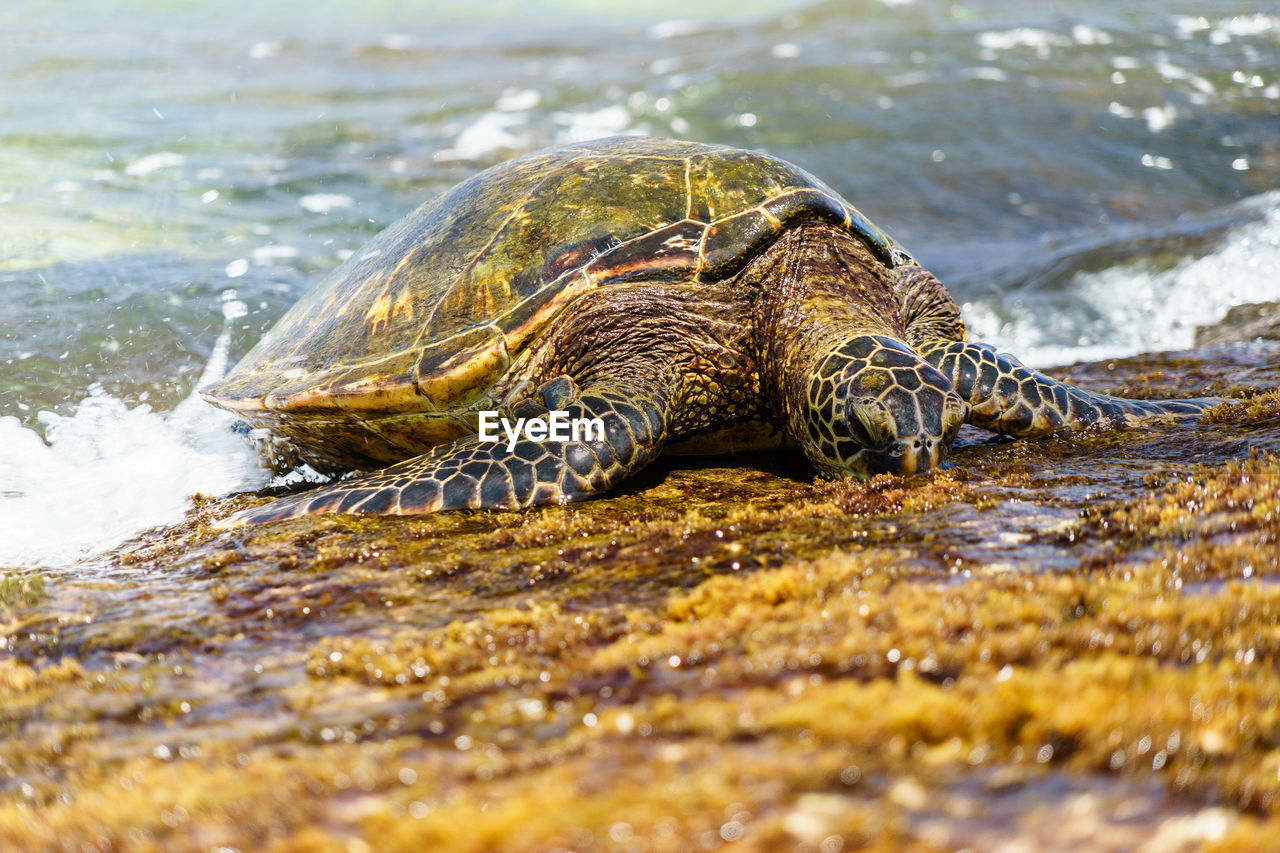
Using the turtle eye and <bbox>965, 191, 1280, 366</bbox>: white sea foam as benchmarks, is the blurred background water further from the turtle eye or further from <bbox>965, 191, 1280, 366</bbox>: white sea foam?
the turtle eye

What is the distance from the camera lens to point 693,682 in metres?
1.77

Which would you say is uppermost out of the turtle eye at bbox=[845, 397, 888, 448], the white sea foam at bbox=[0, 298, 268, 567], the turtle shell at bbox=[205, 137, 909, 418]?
the turtle shell at bbox=[205, 137, 909, 418]

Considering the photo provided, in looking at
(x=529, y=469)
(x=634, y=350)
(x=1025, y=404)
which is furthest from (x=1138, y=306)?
(x=529, y=469)

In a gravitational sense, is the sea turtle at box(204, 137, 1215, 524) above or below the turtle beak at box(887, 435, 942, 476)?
above

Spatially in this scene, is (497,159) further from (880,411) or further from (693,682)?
(693,682)

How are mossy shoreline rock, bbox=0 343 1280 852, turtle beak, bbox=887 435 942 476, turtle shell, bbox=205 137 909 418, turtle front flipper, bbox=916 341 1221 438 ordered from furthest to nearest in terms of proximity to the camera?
turtle shell, bbox=205 137 909 418, turtle front flipper, bbox=916 341 1221 438, turtle beak, bbox=887 435 942 476, mossy shoreline rock, bbox=0 343 1280 852

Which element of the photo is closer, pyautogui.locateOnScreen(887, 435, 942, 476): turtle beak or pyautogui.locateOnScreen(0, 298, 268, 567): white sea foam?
pyautogui.locateOnScreen(887, 435, 942, 476): turtle beak

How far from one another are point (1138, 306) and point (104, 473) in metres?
8.57

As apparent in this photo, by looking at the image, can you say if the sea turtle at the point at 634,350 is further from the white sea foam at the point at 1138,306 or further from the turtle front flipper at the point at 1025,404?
the white sea foam at the point at 1138,306

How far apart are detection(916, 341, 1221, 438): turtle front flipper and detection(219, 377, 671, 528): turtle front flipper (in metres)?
1.51

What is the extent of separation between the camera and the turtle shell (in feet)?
14.1

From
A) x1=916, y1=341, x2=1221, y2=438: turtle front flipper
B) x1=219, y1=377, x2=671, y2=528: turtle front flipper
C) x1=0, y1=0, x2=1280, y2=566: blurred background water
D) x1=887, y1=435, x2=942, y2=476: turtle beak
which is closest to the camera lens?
x1=887, y1=435, x2=942, y2=476: turtle beak

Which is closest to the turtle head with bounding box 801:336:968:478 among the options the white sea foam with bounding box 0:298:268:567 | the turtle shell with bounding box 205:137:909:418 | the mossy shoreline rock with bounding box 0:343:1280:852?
the mossy shoreline rock with bounding box 0:343:1280:852

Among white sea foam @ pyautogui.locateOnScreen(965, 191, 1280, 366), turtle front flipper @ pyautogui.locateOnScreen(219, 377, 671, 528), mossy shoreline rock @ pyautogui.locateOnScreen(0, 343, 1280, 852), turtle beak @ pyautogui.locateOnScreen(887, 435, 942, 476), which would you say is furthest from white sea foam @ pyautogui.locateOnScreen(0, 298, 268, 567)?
white sea foam @ pyautogui.locateOnScreen(965, 191, 1280, 366)
